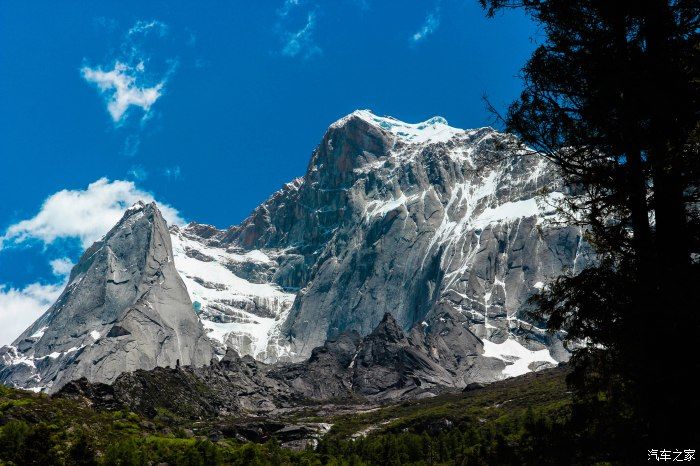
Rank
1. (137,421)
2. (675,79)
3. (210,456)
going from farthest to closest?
(137,421) → (210,456) → (675,79)

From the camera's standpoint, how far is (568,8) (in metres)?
26.4

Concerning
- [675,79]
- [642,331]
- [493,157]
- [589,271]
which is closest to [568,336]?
[589,271]

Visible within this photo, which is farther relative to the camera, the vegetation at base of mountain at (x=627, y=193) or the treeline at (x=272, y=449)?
the treeline at (x=272, y=449)

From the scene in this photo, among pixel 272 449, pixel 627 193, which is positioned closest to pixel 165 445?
pixel 272 449

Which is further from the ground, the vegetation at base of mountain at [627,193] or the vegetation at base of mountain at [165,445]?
the vegetation at base of mountain at [627,193]

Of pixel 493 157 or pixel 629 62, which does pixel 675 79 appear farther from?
pixel 493 157

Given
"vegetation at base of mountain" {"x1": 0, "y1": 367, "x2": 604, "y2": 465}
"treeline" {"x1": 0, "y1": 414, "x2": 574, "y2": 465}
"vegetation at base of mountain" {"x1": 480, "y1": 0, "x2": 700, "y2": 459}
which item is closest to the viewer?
"vegetation at base of mountain" {"x1": 480, "y1": 0, "x2": 700, "y2": 459}

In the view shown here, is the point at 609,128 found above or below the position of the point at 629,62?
below

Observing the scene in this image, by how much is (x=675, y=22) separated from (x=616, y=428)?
44.2ft

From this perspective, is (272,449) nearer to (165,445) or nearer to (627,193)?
(165,445)

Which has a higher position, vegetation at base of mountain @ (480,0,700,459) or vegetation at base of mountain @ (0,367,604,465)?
vegetation at base of mountain @ (480,0,700,459)

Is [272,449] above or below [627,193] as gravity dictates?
below

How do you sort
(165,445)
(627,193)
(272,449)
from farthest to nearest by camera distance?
(272,449)
(165,445)
(627,193)

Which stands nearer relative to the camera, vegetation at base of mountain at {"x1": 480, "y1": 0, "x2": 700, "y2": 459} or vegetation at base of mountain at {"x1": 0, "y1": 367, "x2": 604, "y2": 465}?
vegetation at base of mountain at {"x1": 480, "y1": 0, "x2": 700, "y2": 459}
